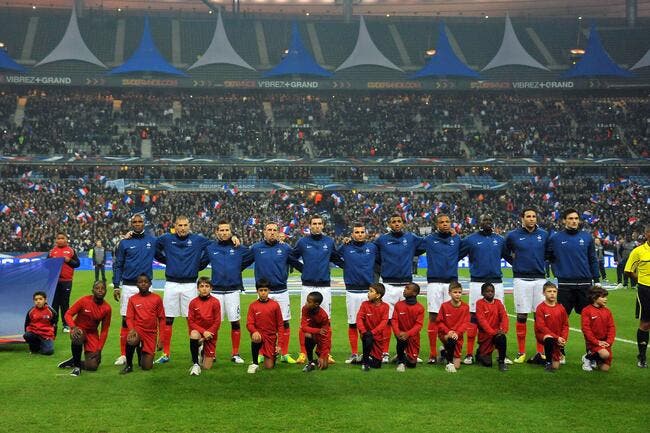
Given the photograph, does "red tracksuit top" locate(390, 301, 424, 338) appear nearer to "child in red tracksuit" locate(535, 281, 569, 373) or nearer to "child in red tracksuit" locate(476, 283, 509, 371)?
"child in red tracksuit" locate(476, 283, 509, 371)

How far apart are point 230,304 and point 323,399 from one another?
124 inches

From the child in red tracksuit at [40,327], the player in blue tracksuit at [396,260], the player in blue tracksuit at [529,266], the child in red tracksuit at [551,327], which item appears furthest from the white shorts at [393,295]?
the child in red tracksuit at [40,327]

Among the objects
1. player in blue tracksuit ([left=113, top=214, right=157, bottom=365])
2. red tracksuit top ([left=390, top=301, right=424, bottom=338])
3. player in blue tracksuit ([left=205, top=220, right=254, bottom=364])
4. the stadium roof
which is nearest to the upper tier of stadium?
the stadium roof

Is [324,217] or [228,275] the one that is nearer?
[228,275]

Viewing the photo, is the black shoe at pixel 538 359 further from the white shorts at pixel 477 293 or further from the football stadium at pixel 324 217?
the white shorts at pixel 477 293

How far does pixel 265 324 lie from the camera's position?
12.2 meters

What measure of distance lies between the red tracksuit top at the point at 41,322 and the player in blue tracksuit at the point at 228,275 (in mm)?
3203

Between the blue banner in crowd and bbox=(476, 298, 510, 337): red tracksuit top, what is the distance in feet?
25.8

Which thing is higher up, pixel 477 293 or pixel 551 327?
pixel 477 293

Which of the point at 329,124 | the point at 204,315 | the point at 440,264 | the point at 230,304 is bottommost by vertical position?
the point at 204,315

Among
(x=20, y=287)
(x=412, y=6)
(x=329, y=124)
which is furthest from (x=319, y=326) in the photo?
(x=412, y=6)

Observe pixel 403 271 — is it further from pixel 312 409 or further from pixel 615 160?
pixel 615 160

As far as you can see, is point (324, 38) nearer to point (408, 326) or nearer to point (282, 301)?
point (282, 301)

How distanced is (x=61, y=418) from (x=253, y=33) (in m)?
58.0
